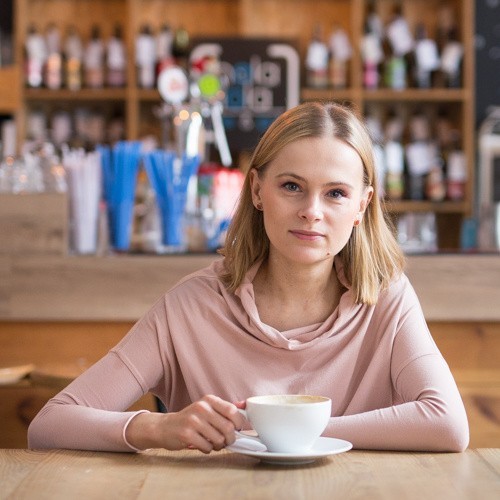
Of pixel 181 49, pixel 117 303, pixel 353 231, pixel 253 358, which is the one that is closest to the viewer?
pixel 253 358

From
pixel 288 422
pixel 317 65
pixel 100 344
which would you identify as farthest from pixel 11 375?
pixel 317 65

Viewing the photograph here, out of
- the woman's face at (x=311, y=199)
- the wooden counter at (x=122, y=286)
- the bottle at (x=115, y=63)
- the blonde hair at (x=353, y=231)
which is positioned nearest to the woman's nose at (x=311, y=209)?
the woman's face at (x=311, y=199)

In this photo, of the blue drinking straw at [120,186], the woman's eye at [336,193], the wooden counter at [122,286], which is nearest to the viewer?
the woman's eye at [336,193]

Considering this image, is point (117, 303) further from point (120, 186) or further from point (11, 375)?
point (11, 375)

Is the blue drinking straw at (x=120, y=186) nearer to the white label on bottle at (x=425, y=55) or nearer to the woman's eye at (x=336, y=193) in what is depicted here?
the woman's eye at (x=336, y=193)

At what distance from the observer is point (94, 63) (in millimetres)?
5379

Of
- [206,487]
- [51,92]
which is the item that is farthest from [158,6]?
[206,487]

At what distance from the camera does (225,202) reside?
3.21 metres

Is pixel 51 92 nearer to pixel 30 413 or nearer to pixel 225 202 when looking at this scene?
pixel 225 202

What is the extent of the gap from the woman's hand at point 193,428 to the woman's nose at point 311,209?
35cm

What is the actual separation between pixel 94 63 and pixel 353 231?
3.88 metres

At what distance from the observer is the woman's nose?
60.1 inches

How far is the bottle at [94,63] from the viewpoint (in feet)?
17.6

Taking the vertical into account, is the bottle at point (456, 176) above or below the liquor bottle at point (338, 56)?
below
